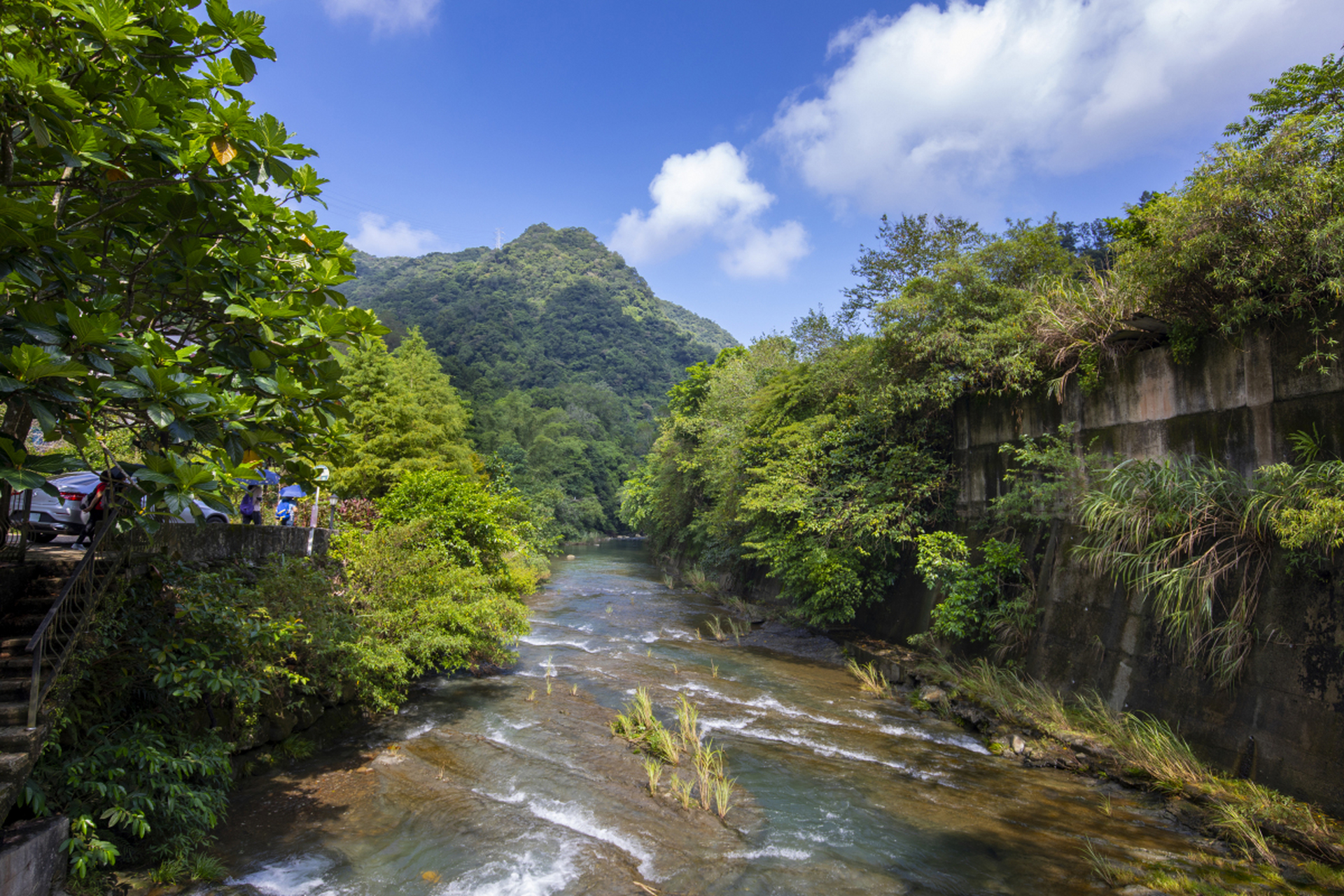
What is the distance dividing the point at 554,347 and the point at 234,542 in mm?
93395

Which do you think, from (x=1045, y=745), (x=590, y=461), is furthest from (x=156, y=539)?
(x=590, y=461)

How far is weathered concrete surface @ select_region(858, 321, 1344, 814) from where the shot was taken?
6891 mm

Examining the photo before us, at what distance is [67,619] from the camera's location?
5035mm

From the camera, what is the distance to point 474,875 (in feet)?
19.5

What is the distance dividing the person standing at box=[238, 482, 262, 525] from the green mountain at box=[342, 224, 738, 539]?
66.5 feet

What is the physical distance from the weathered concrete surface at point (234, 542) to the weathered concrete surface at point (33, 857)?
265 centimetres

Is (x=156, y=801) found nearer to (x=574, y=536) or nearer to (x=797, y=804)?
(x=797, y=804)

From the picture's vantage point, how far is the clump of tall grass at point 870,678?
12523 millimetres

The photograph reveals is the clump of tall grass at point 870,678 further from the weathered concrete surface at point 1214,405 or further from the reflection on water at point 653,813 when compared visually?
the weathered concrete surface at point 1214,405

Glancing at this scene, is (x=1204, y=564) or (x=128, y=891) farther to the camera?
(x=1204, y=564)

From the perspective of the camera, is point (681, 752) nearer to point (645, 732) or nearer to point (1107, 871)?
point (645, 732)

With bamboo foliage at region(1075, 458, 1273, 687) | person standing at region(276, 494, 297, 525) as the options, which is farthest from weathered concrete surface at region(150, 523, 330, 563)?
bamboo foliage at region(1075, 458, 1273, 687)

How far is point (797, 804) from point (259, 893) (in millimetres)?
5411

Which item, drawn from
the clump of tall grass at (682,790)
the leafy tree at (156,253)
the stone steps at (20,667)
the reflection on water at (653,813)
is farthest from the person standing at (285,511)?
the clump of tall grass at (682,790)
